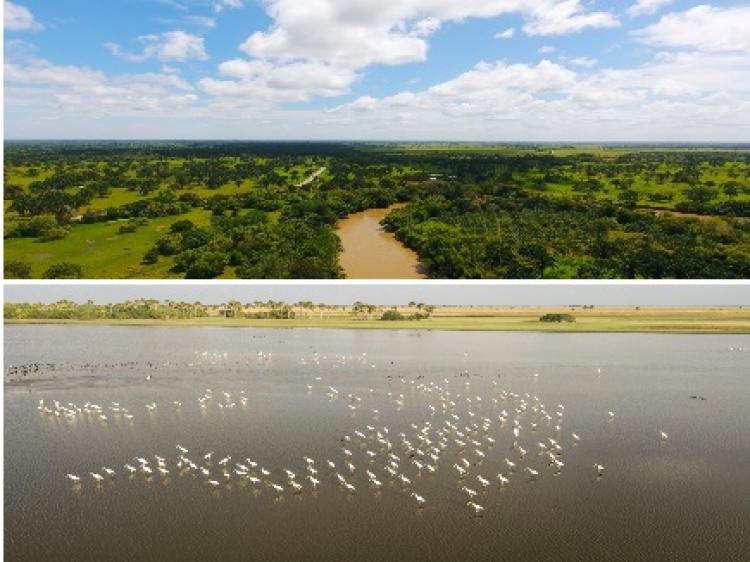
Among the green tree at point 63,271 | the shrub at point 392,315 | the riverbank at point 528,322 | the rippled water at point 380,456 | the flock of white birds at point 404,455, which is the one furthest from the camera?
the shrub at point 392,315

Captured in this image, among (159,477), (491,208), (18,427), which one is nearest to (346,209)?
(491,208)

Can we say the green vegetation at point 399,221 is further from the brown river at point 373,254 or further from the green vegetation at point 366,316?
the green vegetation at point 366,316

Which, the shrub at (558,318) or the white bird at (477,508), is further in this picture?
the shrub at (558,318)

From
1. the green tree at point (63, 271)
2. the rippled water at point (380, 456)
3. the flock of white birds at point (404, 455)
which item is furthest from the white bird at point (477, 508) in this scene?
the green tree at point (63, 271)

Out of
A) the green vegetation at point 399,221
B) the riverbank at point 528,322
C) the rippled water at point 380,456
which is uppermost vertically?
the green vegetation at point 399,221

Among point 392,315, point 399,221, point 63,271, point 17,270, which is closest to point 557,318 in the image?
point 392,315

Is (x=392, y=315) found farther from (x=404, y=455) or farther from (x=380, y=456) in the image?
(x=380, y=456)
